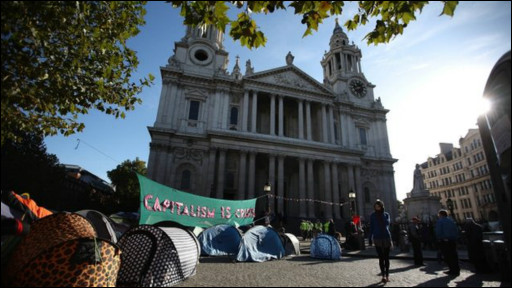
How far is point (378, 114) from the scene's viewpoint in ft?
114

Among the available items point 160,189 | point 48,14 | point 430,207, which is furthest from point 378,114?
point 48,14

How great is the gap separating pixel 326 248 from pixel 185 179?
705 inches

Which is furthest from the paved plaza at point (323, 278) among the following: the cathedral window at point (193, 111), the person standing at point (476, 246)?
the cathedral window at point (193, 111)

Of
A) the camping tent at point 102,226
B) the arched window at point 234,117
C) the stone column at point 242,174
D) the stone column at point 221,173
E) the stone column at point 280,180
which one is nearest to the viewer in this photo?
the camping tent at point 102,226

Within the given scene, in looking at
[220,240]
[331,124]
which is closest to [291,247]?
[220,240]

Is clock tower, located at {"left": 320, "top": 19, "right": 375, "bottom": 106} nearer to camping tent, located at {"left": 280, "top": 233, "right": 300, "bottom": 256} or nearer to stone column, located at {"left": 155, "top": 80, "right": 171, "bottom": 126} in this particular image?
stone column, located at {"left": 155, "top": 80, "right": 171, "bottom": 126}

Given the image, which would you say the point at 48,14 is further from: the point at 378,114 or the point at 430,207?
the point at 378,114

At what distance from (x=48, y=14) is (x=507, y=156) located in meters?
9.24

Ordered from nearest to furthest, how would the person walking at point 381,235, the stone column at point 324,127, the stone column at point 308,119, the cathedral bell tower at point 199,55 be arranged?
the person walking at point 381,235 < the stone column at point 308,119 < the cathedral bell tower at point 199,55 < the stone column at point 324,127

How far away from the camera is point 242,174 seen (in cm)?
2420

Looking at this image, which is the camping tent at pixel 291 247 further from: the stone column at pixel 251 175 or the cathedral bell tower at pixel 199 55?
the cathedral bell tower at pixel 199 55

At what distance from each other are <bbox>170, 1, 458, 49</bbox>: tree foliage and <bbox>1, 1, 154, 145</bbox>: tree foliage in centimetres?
281

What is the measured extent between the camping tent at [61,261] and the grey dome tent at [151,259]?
2.24 feet

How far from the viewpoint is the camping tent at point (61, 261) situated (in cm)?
356
